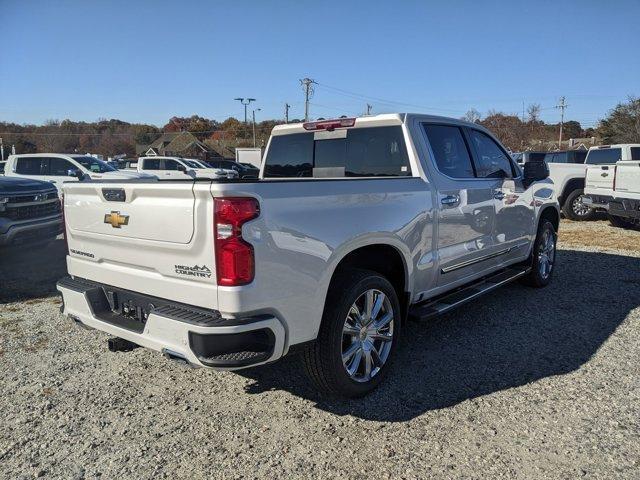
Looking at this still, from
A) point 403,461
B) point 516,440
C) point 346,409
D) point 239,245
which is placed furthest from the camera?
point 346,409

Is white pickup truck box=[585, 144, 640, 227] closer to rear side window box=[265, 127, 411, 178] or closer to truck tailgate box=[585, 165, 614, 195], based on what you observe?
truck tailgate box=[585, 165, 614, 195]

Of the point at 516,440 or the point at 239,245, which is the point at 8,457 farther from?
the point at 516,440

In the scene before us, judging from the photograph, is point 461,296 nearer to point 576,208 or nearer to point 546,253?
point 546,253

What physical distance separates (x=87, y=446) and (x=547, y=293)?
526 centimetres

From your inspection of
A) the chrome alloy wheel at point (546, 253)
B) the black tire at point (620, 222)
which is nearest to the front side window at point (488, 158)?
the chrome alloy wheel at point (546, 253)

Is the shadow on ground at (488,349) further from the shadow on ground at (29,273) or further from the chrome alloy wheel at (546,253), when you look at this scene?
the shadow on ground at (29,273)

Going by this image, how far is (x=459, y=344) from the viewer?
4367 millimetres

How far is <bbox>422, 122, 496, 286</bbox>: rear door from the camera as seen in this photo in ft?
13.3

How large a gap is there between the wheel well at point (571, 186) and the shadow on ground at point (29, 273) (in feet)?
40.0

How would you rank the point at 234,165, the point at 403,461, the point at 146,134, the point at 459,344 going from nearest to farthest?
the point at 403,461 → the point at 459,344 → the point at 234,165 → the point at 146,134

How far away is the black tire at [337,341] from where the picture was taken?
3049 mm

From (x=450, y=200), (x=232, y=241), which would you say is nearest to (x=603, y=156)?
(x=450, y=200)

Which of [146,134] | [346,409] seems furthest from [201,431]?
[146,134]

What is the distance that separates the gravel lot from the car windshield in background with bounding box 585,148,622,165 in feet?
32.4
